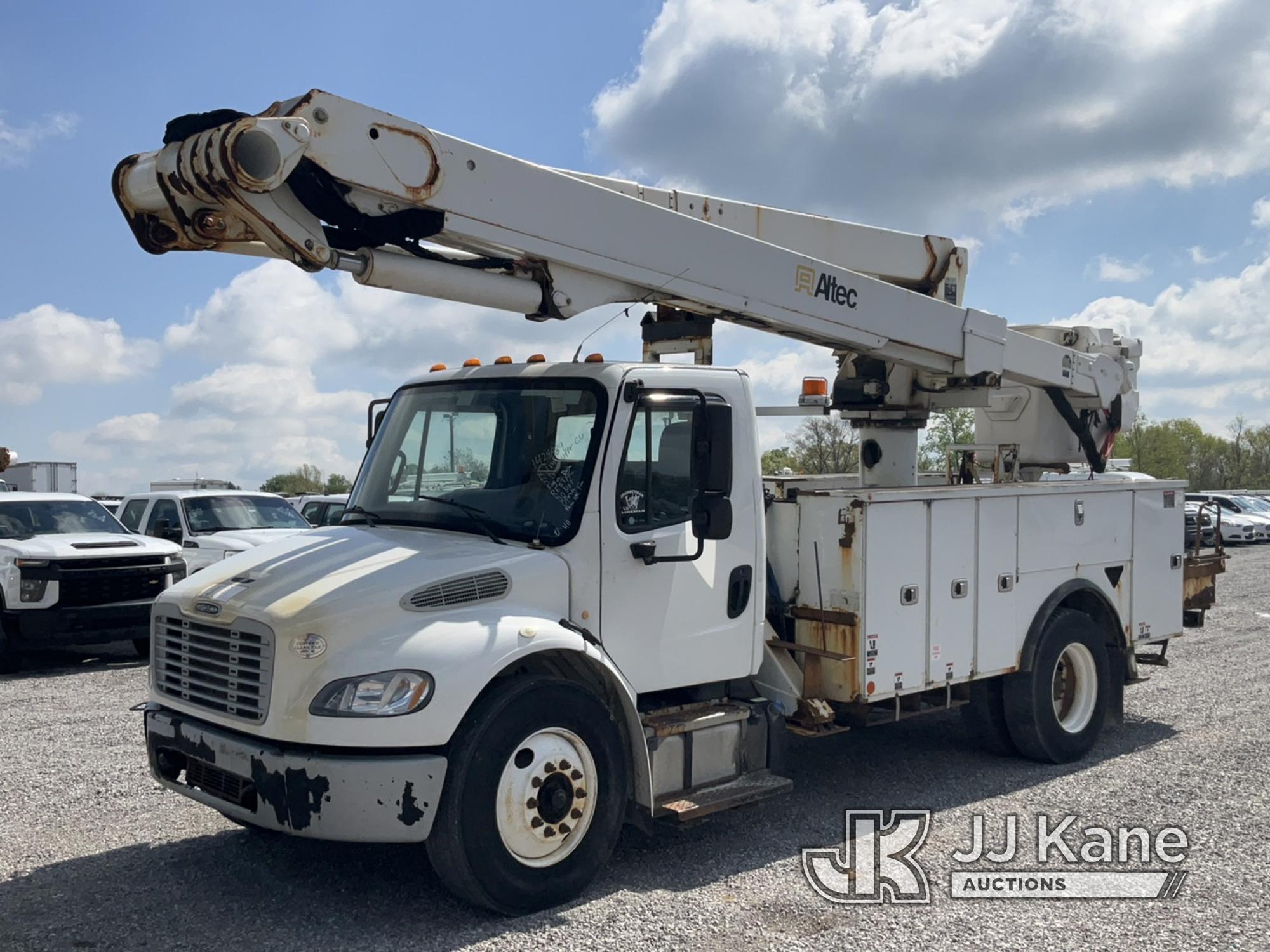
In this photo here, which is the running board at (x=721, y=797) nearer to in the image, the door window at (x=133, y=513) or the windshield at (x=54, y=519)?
the windshield at (x=54, y=519)

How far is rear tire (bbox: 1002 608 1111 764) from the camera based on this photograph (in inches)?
320

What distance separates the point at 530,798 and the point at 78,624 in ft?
29.9

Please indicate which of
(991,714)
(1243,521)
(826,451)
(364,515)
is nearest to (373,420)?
(364,515)

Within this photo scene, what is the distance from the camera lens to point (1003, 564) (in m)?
7.93

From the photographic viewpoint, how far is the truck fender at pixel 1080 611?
8117 mm

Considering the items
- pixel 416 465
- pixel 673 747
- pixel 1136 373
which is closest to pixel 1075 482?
pixel 1136 373

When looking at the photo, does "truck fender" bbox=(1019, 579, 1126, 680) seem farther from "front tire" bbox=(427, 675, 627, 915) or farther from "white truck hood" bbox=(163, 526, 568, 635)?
"white truck hood" bbox=(163, 526, 568, 635)

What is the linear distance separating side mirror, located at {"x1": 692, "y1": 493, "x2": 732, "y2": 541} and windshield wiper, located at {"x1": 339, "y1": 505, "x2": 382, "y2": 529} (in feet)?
5.80

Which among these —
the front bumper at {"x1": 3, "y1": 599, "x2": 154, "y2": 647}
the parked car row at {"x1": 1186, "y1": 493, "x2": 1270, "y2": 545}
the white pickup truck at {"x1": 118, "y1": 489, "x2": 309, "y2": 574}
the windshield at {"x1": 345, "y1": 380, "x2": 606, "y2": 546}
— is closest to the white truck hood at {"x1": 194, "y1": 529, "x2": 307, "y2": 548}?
the white pickup truck at {"x1": 118, "y1": 489, "x2": 309, "y2": 574}

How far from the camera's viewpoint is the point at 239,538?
1460cm

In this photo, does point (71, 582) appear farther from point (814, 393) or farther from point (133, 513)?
point (814, 393)

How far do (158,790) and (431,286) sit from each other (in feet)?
12.9

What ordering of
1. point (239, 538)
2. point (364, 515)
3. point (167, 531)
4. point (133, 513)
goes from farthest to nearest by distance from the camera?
point (133, 513) < point (167, 531) < point (239, 538) < point (364, 515)

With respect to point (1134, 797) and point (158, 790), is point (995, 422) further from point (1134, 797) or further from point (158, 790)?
point (158, 790)
